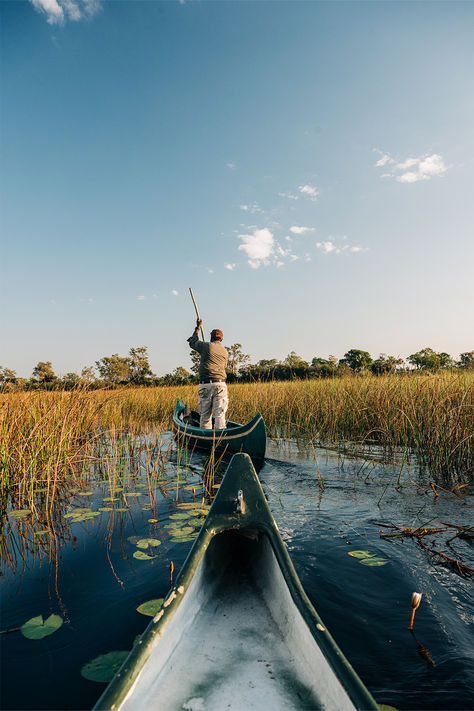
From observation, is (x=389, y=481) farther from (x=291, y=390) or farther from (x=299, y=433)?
(x=291, y=390)

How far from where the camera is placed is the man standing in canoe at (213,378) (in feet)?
25.4

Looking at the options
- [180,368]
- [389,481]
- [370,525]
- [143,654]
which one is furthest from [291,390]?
[180,368]

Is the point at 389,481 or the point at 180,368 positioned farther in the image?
the point at 180,368

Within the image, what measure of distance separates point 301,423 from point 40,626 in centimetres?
696

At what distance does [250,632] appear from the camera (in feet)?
5.32

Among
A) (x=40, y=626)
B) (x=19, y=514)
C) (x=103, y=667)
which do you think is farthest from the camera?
(x=19, y=514)

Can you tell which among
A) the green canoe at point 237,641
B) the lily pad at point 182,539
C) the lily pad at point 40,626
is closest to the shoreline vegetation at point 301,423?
the lily pad at point 182,539

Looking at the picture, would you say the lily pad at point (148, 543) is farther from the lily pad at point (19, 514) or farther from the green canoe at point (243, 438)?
the green canoe at point (243, 438)

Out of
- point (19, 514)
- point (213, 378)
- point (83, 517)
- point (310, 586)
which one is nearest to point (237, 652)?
point (310, 586)

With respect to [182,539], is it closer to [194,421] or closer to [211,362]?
[211,362]

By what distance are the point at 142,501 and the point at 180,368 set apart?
3635 cm

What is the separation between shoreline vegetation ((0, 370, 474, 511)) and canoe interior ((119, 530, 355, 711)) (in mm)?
2281

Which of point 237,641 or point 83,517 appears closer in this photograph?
point 237,641

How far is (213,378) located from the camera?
777 cm
